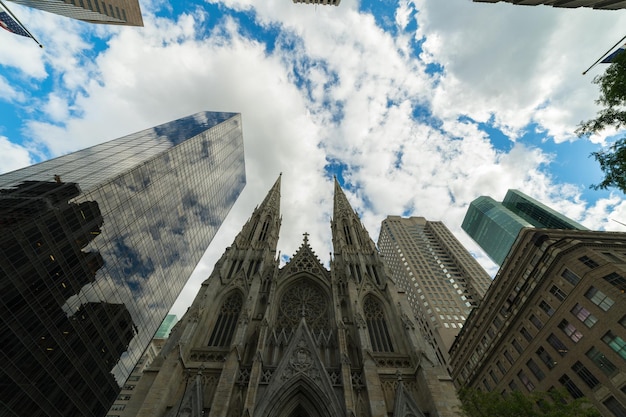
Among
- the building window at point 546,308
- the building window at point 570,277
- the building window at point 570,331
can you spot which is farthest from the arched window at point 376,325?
the building window at point 570,277

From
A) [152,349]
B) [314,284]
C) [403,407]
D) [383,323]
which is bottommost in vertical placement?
[403,407]

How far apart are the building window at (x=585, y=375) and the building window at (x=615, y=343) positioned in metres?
2.97

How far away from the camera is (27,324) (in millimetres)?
19844

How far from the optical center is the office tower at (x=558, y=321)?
1986 centimetres

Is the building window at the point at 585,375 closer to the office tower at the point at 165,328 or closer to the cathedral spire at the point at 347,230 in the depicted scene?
the cathedral spire at the point at 347,230

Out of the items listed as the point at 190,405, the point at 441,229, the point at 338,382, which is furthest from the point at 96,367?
the point at 441,229

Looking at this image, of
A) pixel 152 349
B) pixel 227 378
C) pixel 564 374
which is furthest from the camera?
pixel 152 349

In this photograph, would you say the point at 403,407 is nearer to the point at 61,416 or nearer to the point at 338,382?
the point at 338,382

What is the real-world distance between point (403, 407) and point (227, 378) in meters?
12.0

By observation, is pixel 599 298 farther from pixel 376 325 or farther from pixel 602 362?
pixel 376 325

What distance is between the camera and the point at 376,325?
24938mm

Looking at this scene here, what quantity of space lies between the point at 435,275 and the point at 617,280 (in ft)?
131

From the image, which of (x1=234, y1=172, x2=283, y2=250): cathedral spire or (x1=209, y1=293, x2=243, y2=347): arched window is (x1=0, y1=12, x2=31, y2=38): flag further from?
(x1=234, y1=172, x2=283, y2=250): cathedral spire

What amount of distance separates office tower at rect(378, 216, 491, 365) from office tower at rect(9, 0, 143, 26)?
5835 centimetres
